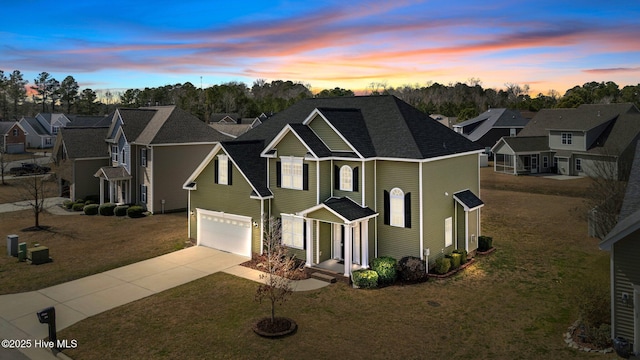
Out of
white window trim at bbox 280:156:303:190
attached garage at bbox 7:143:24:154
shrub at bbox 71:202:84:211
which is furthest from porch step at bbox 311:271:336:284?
attached garage at bbox 7:143:24:154

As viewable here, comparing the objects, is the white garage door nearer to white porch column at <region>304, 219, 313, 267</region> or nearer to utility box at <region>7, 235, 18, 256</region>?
white porch column at <region>304, 219, 313, 267</region>

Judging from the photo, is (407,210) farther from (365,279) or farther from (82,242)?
(82,242)

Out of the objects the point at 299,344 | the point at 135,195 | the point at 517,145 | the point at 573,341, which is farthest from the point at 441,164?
the point at 517,145

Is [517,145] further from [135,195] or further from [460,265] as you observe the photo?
[135,195]

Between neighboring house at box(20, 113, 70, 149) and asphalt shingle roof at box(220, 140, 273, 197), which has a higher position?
neighboring house at box(20, 113, 70, 149)

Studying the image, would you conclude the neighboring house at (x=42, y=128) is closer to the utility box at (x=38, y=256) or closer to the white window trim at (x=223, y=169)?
the utility box at (x=38, y=256)

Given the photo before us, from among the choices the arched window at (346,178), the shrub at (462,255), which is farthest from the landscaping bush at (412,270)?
the arched window at (346,178)
